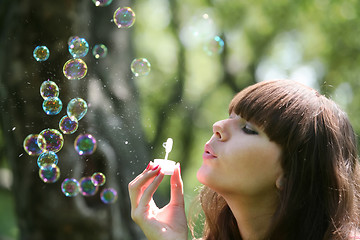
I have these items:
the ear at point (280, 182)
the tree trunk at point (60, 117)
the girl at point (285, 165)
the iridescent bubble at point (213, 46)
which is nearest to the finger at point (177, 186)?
the girl at point (285, 165)

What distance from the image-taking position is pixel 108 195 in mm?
4406

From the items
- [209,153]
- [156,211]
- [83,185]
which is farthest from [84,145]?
[209,153]

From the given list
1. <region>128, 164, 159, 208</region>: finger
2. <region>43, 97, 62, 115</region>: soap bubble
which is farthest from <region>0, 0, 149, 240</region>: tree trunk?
<region>128, 164, 159, 208</region>: finger

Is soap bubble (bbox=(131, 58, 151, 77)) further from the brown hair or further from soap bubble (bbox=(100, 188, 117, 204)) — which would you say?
the brown hair

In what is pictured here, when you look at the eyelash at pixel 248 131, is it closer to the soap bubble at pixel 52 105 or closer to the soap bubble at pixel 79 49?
the soap bubble at pixel 52 105

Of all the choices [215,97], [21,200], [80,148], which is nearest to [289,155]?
[80,148]

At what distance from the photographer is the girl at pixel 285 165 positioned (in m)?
2.03

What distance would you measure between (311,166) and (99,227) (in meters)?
2.94

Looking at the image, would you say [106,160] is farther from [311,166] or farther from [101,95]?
[311,166]

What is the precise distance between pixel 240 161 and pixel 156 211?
0.51 meters

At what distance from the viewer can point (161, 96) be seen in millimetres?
15289

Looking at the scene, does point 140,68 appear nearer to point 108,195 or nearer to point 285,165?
point 108,195

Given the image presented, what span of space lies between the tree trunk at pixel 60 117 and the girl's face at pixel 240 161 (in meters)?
2.20

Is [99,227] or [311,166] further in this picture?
[99,227]
